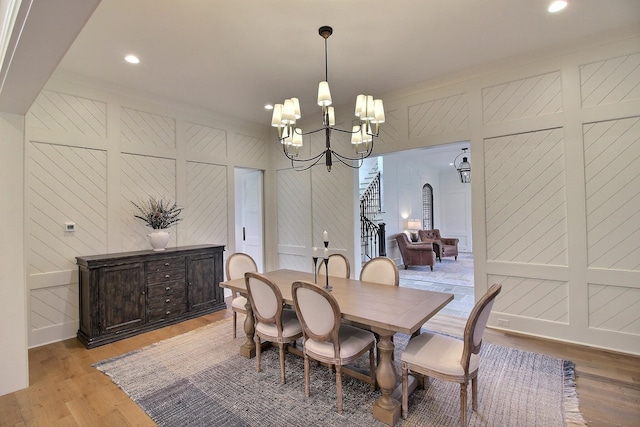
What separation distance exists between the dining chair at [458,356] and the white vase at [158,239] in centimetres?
334

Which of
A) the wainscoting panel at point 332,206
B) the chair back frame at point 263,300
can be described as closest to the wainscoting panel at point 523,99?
the wainscoting panel at point 332,206

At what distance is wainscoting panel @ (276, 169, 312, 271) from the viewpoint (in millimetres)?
5445

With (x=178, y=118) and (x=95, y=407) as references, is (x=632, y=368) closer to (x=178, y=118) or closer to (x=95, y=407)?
(x=95, y=407)

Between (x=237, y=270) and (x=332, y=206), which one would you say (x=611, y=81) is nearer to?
(x=332, y=206)

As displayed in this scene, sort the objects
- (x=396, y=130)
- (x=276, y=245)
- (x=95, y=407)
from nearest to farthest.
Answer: (x=95, y=407), (x=396, y=130), (x=276, y=245)

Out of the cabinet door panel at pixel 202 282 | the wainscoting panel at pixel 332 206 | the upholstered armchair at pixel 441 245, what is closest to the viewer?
the cabinet door panel at pixel 202 282

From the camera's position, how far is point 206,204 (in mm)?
4918

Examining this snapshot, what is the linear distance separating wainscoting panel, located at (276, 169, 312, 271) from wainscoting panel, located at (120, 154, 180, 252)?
1.98 m

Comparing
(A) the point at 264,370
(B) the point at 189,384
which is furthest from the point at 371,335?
(B) the point at 189,384

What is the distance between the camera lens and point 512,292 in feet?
11.4

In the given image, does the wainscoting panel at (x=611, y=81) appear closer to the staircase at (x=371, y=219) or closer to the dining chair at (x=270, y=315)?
the dining chair at (x=270, y=315)

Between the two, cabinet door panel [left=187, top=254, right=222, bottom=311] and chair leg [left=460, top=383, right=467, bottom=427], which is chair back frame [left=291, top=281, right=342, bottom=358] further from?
cabinet door panel [left=187, top=254, right=222, bottom=311]

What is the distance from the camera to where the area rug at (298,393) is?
6.70ft

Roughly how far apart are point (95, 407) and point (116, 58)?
3.29 m
